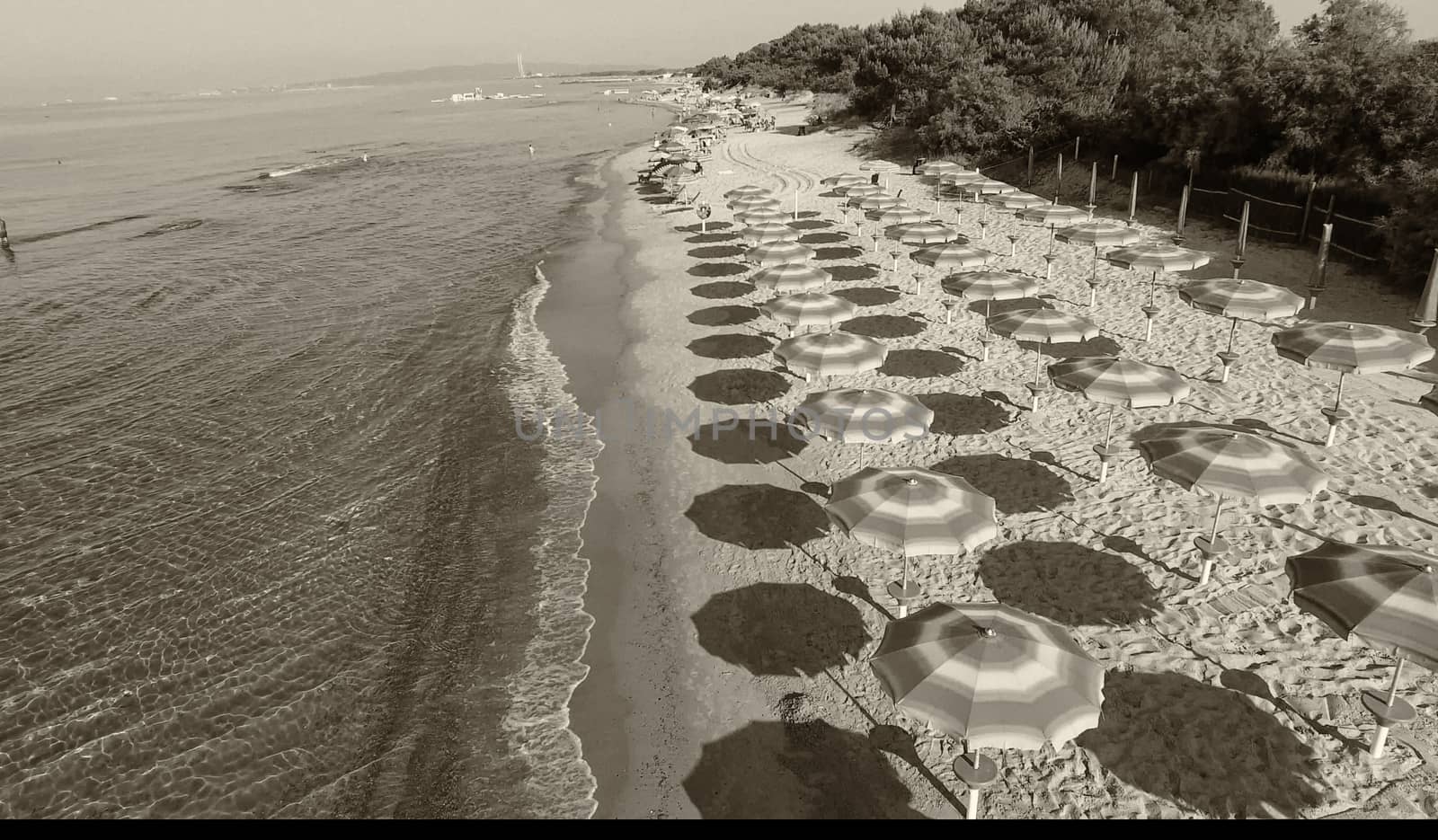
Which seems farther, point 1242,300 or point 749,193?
point 749,193

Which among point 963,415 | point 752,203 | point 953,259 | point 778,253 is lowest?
point 963,415

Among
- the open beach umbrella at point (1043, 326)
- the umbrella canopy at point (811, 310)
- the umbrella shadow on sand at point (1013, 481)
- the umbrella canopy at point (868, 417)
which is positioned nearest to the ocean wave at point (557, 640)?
the umbrella canopy at point (868, 417)

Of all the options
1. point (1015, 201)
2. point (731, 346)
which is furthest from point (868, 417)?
point (1015, 201)

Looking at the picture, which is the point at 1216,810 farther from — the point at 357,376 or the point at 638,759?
the point at 357,376

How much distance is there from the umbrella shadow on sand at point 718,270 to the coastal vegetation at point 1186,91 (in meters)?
18.3

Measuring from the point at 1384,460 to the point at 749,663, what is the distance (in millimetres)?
11261

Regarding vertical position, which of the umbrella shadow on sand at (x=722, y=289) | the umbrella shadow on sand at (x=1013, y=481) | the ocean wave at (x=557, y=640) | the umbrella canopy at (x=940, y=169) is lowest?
the ocean wave at (x=557, y=640)

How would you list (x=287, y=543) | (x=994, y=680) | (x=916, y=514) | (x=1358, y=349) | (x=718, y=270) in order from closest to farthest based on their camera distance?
(x=994, y=680) → (x=916, y=514) → (x=1358, y=349) → (x=287, y=543) → (x=718, y=270)

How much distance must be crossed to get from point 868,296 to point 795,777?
56.2 feet

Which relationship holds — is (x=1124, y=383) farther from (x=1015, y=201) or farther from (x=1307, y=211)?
(x=1015, y=201)

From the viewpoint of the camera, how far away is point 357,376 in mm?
20781

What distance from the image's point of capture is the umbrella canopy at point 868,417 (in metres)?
11.3

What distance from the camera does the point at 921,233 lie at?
75.3 feet

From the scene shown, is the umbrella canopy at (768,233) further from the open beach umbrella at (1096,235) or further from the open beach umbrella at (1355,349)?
the open beach umbrella at (1355,349)
